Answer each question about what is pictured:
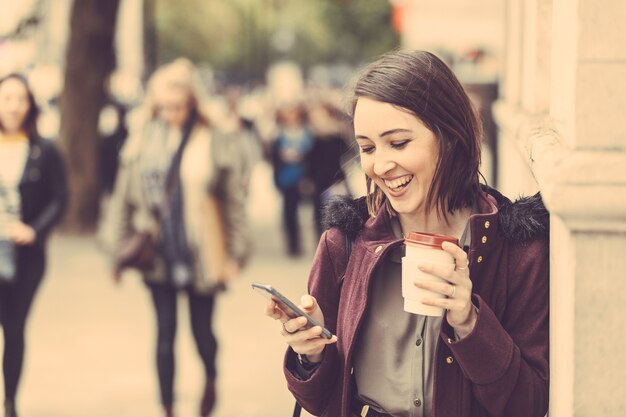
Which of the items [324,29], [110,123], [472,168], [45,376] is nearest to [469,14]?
→ [110,123]

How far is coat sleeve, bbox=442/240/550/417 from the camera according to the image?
2.28m

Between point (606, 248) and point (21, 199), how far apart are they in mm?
5080

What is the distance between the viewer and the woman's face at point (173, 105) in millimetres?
6348

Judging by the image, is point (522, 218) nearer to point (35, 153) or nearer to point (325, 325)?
point (325, 325)

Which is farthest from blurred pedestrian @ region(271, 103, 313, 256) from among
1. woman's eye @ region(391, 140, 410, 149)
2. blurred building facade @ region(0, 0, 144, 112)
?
blurred building facade @ region(0, 0, 144, 112)

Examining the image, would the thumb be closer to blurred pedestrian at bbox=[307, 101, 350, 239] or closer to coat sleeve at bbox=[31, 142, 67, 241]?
coat sleeve at bbox=[31, 142, 67, 241]

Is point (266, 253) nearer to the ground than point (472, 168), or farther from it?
nearer to the ground

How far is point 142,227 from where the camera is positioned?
6.41 m

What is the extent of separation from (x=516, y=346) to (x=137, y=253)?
421 cm

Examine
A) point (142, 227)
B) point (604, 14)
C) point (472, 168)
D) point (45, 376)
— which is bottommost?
point (45, 376)

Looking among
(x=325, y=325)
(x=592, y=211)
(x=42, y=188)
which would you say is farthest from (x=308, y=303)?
(x=42, y=188)

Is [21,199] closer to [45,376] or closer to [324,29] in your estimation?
[45,376]

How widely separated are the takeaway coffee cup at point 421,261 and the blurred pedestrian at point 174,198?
4226 mm

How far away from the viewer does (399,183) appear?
2471 mm
